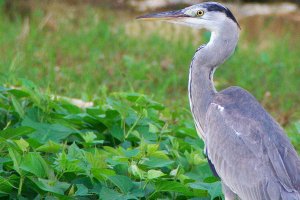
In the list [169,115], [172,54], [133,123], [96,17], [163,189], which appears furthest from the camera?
Answer: [96,17]

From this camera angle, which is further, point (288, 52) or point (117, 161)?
point (288, 52)

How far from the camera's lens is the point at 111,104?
15.3 feet

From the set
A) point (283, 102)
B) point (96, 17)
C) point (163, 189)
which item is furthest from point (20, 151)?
point (96, 17)

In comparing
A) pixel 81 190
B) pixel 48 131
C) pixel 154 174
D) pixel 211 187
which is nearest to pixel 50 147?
pixel 81 190

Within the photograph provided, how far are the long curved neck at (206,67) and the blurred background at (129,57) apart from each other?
1.41 m

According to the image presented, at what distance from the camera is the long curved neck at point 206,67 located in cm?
424

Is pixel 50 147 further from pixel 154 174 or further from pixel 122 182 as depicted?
pixel 154 174

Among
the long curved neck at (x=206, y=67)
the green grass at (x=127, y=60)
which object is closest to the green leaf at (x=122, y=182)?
the long curved neck at (x=206, y=67)

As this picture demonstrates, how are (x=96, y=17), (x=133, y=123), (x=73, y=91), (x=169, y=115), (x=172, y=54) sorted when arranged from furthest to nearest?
(x=96, y=17) → (x=172, y=54) → (x=73, y=91) → (x=169, y=115) → (x=133, y=123)

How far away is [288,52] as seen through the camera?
8.27 m

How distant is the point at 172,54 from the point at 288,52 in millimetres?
1285

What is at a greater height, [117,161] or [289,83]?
[117,161]

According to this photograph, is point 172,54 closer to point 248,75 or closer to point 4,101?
point 248,75

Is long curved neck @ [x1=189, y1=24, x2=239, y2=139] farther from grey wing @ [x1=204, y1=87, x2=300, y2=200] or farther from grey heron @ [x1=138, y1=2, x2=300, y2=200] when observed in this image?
grey wing @ [x1=204, y1=87, x2=300, y2=200]
